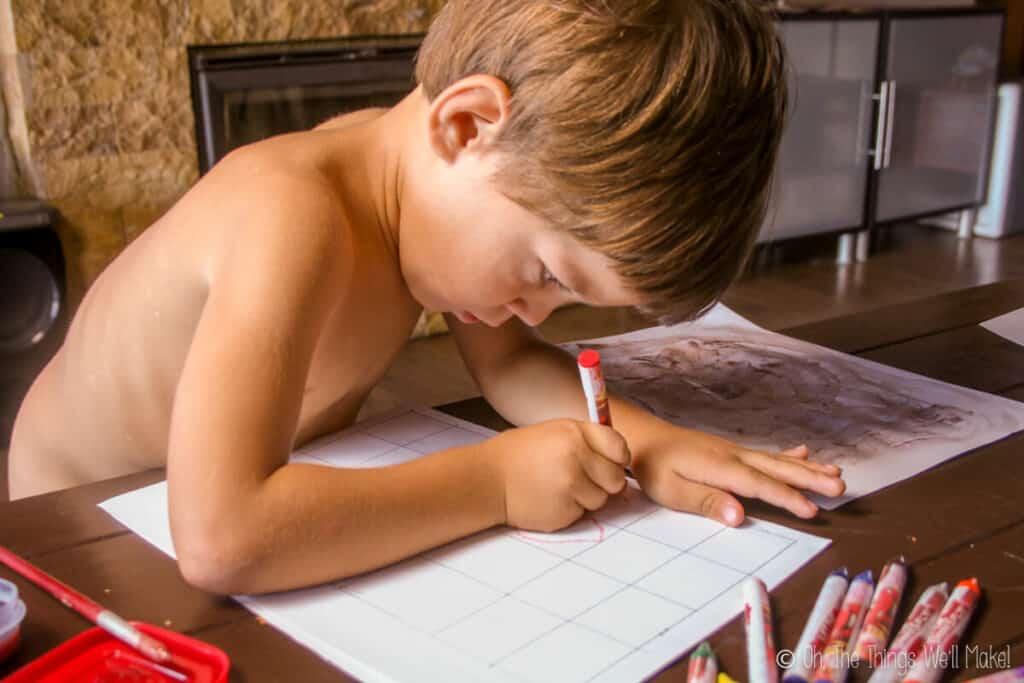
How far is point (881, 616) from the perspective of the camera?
1.51ft

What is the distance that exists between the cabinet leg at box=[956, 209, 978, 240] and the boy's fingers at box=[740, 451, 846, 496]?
3.02 meters

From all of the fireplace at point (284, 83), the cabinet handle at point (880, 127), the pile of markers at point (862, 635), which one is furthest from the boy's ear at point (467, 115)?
the cabinet handle at point (880, 127)

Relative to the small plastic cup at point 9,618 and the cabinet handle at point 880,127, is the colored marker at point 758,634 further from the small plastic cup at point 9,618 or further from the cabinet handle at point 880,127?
the cabinet handle at point 880,127

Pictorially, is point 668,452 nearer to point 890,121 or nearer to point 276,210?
point 276,210

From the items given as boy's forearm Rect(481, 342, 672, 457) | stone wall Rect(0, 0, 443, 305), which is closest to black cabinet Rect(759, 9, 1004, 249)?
stone wall Rect(0, 0, 443, 305)

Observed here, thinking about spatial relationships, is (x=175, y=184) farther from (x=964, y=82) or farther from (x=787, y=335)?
(x=964, y=82)

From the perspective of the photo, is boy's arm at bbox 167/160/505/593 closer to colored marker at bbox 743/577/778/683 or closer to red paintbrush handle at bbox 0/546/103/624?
red paintbrush handle at bbox 0/546/103/624

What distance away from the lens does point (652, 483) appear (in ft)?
2.08

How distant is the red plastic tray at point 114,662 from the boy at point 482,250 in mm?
55

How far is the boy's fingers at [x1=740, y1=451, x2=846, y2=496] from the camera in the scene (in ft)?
1.99

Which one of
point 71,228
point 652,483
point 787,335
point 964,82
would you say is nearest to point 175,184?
point 71,228

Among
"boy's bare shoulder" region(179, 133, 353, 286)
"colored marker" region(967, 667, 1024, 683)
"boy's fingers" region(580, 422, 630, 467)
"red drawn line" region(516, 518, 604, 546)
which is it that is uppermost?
"boy's bare shoulder" region(179, 133, 353, 286)

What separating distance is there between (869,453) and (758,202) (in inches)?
8.2

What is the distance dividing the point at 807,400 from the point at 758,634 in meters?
0.38
